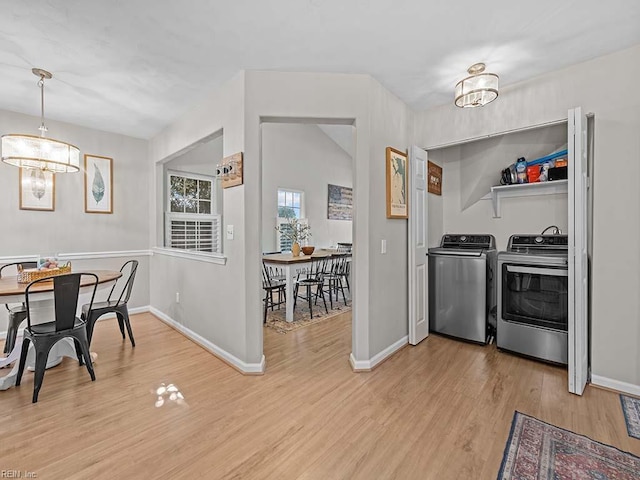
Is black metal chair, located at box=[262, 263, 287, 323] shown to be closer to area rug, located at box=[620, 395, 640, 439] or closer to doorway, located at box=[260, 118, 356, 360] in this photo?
doorway, located at box=[260, 118, 356, 360]

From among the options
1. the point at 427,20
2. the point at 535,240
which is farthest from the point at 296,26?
the point at 535,240

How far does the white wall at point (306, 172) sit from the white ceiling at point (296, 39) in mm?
3015

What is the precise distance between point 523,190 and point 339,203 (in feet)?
15.1

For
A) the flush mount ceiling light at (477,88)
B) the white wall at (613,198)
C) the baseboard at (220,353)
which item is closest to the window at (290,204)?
the baseboard at (220,353)

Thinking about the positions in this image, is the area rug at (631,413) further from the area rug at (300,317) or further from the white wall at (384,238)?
the area rug at (300,317)

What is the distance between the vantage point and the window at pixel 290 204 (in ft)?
20.2

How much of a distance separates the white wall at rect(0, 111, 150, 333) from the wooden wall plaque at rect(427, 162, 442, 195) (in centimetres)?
393

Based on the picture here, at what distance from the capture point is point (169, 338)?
348cm

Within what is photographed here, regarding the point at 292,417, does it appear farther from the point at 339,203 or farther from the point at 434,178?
the point at 339,203

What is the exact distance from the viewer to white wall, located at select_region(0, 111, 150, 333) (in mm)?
3521

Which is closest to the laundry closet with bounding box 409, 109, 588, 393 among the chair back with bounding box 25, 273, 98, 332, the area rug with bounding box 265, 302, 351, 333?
the area rug with bounding box 265, 302, 351, 333

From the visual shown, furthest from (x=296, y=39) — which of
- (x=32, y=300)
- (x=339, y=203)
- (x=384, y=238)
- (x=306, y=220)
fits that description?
(x=339, y=203)

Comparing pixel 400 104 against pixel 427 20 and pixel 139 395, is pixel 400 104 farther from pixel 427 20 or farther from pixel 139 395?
pixel 139 395

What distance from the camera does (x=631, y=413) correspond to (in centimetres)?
203
